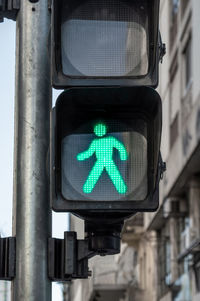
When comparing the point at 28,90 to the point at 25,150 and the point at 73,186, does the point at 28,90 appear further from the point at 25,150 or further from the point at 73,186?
the point at 73,186

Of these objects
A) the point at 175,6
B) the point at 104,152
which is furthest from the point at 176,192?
the point at 104,152

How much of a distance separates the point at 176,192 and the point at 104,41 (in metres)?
24.5

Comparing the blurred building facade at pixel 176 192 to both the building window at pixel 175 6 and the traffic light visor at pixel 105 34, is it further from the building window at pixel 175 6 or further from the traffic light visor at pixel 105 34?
the traffic light visor at pixel 105 34

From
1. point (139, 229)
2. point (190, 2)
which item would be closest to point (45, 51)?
point (190, 2)

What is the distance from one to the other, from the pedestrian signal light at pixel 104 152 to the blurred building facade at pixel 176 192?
579 inches

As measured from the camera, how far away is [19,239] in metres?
3.93

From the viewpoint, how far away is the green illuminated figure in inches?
148

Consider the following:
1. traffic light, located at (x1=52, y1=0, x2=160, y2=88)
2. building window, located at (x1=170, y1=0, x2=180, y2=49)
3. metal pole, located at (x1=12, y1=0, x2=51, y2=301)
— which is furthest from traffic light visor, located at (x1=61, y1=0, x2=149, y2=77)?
building window, located at (x1=170, y1=0, x2=180, y2=49)

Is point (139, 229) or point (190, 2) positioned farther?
point (139, 229)

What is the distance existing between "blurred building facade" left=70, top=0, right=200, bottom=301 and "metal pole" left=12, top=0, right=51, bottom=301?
1448 centimetres

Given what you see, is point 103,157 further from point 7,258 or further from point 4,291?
point 4,291

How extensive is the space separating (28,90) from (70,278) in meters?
0.81

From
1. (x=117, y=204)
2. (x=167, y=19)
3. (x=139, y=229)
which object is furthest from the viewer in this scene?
(x=139, y=229)

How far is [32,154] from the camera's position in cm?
401
